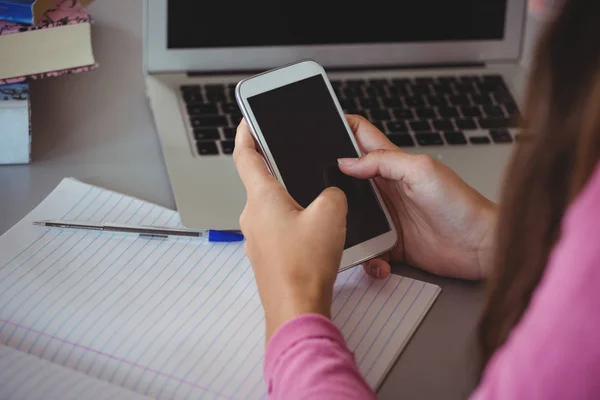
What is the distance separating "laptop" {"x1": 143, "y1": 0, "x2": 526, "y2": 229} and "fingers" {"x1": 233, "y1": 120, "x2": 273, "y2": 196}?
0.10 m

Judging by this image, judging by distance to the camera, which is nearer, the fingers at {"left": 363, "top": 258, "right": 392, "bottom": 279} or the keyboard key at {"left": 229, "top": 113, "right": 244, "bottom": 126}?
the fingers at {"left": 363, "top": 258, "right": 392, "bottom": 279}

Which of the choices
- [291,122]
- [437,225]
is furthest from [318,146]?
[437,225]

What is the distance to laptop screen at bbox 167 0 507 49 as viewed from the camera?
84cm

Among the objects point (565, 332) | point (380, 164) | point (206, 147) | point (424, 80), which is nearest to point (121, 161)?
point (206, 147)

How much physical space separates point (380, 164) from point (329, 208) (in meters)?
0.10

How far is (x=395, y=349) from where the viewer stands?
59 centimetres

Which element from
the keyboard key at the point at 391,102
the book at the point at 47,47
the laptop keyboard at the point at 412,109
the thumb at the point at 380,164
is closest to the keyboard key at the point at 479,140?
the laptop keyboard at the point at 412,109

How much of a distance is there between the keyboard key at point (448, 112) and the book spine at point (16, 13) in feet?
1.62

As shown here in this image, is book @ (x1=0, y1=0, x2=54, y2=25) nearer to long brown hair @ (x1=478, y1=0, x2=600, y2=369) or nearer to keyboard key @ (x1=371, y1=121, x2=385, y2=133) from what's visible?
keyboard key @ (x1=371, y1=121, x2=385, y2=133)

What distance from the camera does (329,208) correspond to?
23.0 inches

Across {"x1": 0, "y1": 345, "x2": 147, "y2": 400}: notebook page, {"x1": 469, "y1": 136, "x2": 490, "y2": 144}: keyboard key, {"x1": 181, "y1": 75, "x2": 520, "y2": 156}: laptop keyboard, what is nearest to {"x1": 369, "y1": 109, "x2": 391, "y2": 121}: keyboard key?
{"x1": 181, "y1": 75, "x2": 520, "y2": 156}: laptop keyboard

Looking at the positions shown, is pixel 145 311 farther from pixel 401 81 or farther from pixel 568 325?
pixel 401 81

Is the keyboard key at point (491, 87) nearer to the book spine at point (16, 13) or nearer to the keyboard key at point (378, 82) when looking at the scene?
the keyboard key at point (378, 82)

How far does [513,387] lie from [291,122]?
1.17 ft
